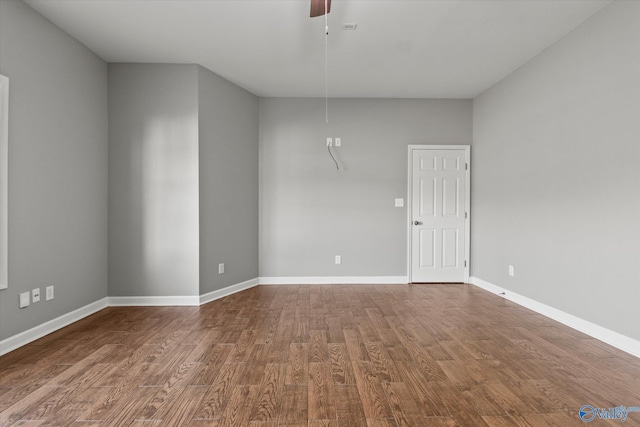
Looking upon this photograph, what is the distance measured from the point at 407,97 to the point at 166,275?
417 cm

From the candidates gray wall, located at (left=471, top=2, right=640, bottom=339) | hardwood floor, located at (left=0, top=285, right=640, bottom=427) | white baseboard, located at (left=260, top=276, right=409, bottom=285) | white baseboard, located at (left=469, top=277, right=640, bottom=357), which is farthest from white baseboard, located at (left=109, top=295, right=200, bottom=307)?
gray wall, located at (left=471, top=2, right=640, bottom=339)

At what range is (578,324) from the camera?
10.7ft

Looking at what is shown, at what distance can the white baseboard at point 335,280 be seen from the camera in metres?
5.30

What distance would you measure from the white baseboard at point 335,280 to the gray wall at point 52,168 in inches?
87.1

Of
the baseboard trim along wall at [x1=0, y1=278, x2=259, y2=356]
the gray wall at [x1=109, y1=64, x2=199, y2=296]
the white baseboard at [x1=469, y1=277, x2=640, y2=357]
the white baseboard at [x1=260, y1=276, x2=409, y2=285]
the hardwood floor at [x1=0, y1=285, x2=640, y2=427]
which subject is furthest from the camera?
the white baseboard at [x1=260, y1=276, x2=409, y2=285]

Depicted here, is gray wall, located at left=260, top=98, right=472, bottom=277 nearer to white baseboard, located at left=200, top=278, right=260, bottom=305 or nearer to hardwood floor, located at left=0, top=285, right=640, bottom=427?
white baseboard, located at left=200, top=278, right=260, bottom=305

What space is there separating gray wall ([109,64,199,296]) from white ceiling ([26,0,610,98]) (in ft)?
0.96

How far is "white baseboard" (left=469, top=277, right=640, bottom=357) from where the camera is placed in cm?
276

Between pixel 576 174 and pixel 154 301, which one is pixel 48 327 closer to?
pixel 154 301

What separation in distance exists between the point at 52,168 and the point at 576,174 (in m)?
4.85

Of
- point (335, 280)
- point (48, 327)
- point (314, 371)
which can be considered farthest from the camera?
point (335, 280)

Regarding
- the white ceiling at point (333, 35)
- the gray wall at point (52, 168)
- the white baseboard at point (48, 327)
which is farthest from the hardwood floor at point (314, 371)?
the white ceiling at point (333, 35)

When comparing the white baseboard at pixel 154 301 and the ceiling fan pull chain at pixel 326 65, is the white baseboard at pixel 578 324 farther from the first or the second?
the white baseboard at pixel 154 301

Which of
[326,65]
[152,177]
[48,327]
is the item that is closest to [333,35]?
[326,65]
